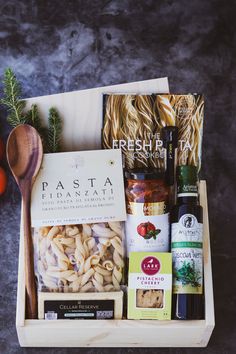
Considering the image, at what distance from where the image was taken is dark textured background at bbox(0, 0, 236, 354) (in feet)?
4.66

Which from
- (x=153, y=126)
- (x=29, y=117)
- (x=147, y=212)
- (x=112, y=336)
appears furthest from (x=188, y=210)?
(x=29, y=117)

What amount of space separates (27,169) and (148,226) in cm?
30

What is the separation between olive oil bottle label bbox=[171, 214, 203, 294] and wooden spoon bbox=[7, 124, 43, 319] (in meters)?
0.32

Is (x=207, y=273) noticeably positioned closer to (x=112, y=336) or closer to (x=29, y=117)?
(x=112, y=336)

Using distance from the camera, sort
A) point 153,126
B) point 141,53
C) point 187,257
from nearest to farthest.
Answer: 1. point 187,257
2. point 153,126
3. point 141,53

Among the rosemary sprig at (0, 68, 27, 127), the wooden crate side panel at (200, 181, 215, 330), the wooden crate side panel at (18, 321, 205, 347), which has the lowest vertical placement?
the wooden crate side panel at (18, 321, 205, 347)

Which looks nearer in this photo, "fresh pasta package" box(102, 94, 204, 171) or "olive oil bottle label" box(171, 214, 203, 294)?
"olive oil bottle label" box(171, 214, 203, 294)

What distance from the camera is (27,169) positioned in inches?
49.0

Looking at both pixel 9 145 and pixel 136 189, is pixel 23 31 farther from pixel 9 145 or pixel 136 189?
pixel 136 189

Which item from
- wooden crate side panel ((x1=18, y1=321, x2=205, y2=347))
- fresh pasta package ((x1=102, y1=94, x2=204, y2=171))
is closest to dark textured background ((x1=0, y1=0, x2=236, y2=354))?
fresh pasta package ((x1=102, y1=94, x2=204, y2=171))

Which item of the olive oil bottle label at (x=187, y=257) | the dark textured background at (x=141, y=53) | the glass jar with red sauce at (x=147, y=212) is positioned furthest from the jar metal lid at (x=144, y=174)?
the dark textured background at (x=141, y=53)

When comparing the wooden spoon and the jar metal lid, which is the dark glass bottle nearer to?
the jar metal lid

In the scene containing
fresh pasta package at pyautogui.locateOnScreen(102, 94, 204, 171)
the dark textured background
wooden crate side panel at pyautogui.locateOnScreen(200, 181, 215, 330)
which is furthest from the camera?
the dark textured background

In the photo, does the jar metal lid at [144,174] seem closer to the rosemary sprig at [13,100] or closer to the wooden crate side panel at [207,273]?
the wooden crate side panel at [207,273]
